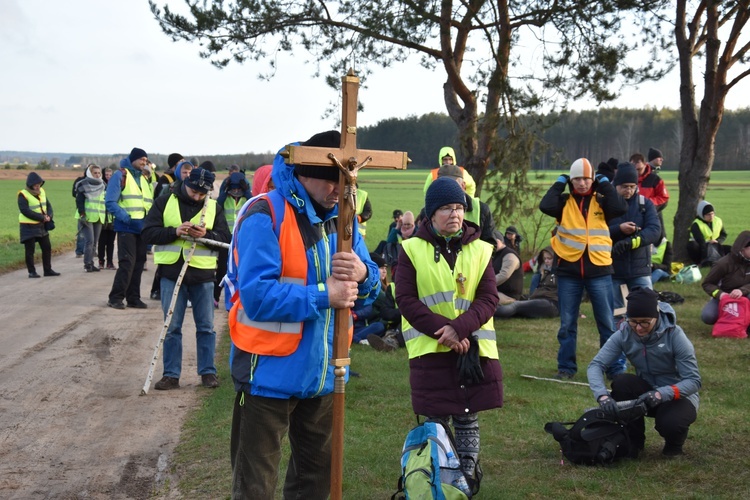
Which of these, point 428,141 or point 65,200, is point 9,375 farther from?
point 428,141

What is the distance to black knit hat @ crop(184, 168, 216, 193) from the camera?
8.67 meters

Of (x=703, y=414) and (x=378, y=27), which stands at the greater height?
(x=378, y=27)

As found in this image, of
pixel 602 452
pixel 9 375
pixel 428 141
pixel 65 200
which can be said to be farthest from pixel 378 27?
pixel 428 141

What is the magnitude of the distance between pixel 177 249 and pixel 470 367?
4211 mm

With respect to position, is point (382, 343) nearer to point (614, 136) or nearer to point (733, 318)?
point (733, 318)

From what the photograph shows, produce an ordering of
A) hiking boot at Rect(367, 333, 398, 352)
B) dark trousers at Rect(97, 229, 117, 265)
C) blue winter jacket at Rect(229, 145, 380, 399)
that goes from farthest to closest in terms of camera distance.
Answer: dark trousers at Rect(97, 229, 117, 265), hiking boot at Rect(367, 333, 398, 352), blue winter jacket at Rect(229, 145, 380, 399)

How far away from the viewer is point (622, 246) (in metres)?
9.48

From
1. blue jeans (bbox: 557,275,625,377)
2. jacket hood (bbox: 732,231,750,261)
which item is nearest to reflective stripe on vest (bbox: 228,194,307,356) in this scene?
blue jeans (bbox: 557,275,625,377)

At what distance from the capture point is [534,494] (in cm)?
574

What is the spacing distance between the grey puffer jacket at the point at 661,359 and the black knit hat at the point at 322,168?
10.8ft

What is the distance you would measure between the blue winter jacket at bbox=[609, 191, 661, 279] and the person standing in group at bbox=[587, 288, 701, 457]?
2.96 m

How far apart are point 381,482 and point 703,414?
3.30 metres

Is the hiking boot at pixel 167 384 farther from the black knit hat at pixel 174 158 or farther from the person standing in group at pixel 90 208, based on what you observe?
the person standing in group at pixel 90 208

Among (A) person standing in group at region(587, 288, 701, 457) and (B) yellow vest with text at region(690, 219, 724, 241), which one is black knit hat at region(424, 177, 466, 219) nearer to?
(A) person standing in group at region(587, 288, 701, 457)
